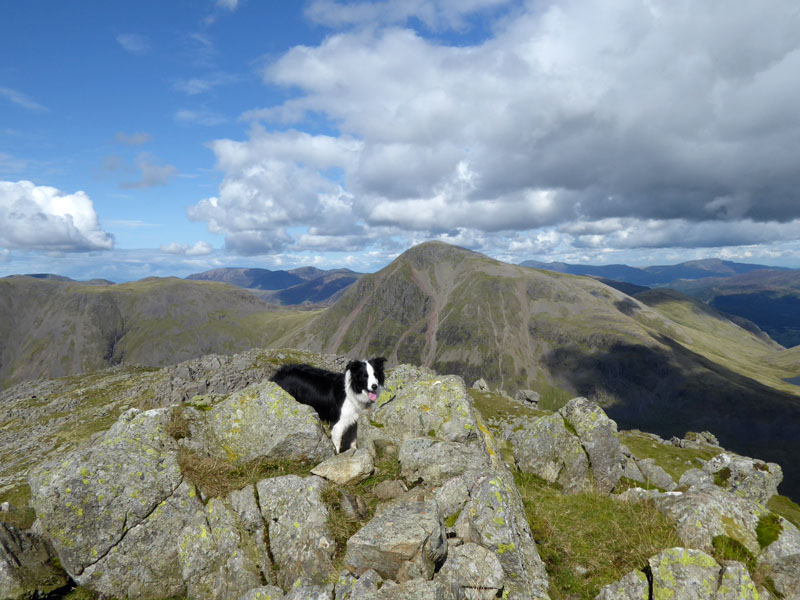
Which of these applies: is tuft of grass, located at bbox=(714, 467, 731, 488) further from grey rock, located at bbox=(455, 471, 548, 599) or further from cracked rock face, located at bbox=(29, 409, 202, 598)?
cracked rock face, located at bbox=(29, 409, 202, 598)

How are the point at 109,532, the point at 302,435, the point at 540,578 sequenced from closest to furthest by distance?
the point at 540,578
the point at 109,532
the point at 302,435

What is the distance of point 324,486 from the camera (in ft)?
32.7

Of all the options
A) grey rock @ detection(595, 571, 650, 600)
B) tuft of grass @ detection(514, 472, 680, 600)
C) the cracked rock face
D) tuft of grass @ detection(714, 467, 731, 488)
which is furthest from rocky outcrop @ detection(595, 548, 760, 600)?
tuft of grass @ detection(714, 467, 731, 488)

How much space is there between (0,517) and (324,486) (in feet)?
31.8

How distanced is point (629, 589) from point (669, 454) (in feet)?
275

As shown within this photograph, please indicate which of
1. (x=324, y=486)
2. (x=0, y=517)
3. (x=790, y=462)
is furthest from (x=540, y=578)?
(x=790, y=462)

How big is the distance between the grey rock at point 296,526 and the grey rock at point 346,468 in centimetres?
64

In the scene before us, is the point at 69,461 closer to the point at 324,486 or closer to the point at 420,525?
the point at 324,486

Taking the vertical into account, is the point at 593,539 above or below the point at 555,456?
above

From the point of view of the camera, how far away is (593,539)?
412 inches

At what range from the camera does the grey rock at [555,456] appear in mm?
18422

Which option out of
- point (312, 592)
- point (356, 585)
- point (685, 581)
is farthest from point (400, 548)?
point (685, 581)

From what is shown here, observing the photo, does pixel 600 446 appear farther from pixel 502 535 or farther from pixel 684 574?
pixel 502 535

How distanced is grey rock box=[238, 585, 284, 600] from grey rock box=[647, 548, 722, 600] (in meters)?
8.55
